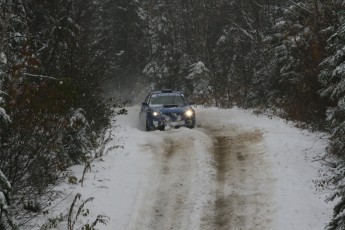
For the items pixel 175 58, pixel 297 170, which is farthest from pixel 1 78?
pixel 175 58

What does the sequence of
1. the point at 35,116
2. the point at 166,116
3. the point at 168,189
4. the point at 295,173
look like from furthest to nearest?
the point at 166,116, the point at 295,173, the point at 168,189, the point at 35,116

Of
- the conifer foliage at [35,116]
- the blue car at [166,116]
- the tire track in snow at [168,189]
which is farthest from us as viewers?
the blue car at [166,116]

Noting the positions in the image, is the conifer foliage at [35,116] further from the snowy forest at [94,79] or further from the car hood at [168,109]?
the car hood at [168,109]

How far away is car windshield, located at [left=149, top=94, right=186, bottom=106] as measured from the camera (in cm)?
1895

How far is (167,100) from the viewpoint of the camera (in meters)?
19.1

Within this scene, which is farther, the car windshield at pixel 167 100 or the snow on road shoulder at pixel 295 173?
the car windshield at pixel 167 100

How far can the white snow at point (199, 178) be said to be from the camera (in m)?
8.95

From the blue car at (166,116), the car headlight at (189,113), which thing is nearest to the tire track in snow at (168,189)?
the blue car at (166,116)

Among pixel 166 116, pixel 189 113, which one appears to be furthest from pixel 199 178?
pixel 189 113

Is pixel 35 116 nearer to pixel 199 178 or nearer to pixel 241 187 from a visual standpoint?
pixel 199 178

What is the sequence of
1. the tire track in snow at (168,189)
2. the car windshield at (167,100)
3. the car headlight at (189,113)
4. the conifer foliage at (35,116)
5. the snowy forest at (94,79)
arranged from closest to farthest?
the conifer foliage at (35,116) → the snowy forest at (94,79) → the tire track in snow at (168,189) → the car headlight at (189,113) → the car windshield at (167,100)

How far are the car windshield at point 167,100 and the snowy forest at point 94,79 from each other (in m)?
2.31

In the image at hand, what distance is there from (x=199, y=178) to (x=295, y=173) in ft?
7.78

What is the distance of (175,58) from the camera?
1587 inches
